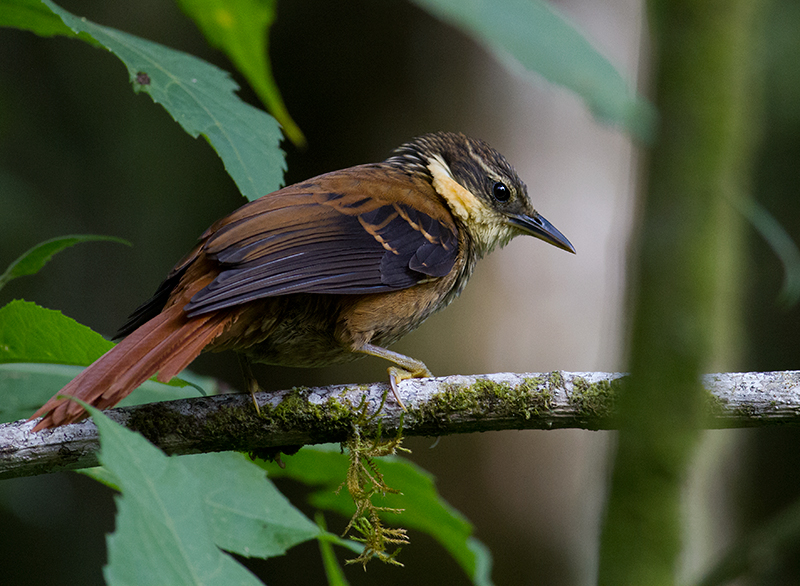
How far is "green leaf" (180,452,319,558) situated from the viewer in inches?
76.9

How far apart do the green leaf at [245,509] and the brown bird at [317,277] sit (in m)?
0.29

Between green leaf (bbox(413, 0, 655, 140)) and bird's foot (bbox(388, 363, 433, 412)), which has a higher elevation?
bird's foot (bbox(388, 363, 433, 412))

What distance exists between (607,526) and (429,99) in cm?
433

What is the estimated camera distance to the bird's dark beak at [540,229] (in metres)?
3.45

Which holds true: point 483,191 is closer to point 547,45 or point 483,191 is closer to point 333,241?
point 333,241

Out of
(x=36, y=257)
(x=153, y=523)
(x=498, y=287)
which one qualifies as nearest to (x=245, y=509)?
(x=36, y=257)

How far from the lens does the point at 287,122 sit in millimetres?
1760

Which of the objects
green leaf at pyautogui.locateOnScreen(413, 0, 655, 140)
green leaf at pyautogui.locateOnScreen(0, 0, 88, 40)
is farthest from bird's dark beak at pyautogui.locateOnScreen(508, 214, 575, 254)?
green leaf at pyautogui.locateOnScreen(413, 0, 655, 140)

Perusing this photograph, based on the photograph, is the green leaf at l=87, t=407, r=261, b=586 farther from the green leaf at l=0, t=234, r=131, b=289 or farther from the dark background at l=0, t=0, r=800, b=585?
the dark background at l=0, t=0, r=800, b=585

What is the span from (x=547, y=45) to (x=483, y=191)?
10.0ft

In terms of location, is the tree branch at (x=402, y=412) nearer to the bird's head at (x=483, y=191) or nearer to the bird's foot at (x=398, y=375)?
the bird's foot at (x=398, y=375)

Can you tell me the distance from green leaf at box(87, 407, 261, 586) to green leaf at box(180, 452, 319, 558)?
3.08ft

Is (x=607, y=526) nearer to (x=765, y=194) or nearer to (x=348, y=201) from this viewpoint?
(x=348, y=201)

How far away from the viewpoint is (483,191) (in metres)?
3.47
